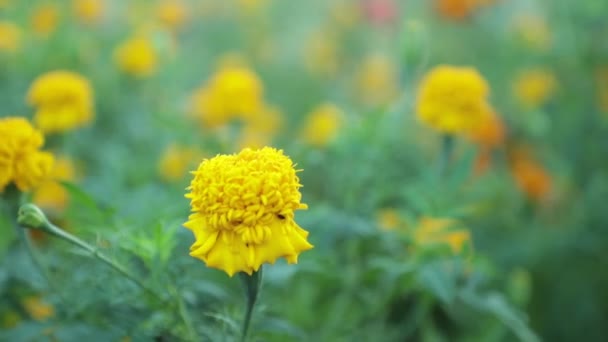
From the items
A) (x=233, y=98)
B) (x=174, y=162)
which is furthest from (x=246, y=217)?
(x=174, y=162)

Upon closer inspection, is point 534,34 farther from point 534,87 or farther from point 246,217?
point 246,217

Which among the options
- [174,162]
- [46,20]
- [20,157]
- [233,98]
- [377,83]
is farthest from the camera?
[377,83]

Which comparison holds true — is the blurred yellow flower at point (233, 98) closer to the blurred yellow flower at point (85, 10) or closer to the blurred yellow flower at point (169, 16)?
the blurred yellow flower at point (85, 10)

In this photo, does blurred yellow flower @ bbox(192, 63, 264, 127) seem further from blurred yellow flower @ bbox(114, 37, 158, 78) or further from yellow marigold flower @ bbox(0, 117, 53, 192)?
yellow marigold flower @ bbox(0, 117, 53, 192)

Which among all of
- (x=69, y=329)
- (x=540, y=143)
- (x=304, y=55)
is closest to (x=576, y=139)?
(x=540, y=143)

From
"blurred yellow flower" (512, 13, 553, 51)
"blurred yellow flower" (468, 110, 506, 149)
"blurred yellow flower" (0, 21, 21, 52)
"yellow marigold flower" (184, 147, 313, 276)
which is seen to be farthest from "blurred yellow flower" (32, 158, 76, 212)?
"blurred yellow flower" (512, 13, 553, 51)

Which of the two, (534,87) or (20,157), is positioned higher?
(534,87)

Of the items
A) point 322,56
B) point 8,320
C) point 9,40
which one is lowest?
point 8,320

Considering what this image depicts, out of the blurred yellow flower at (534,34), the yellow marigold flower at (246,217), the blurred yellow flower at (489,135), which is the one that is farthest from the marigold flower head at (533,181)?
the yellow marigold flower at (246,217)
